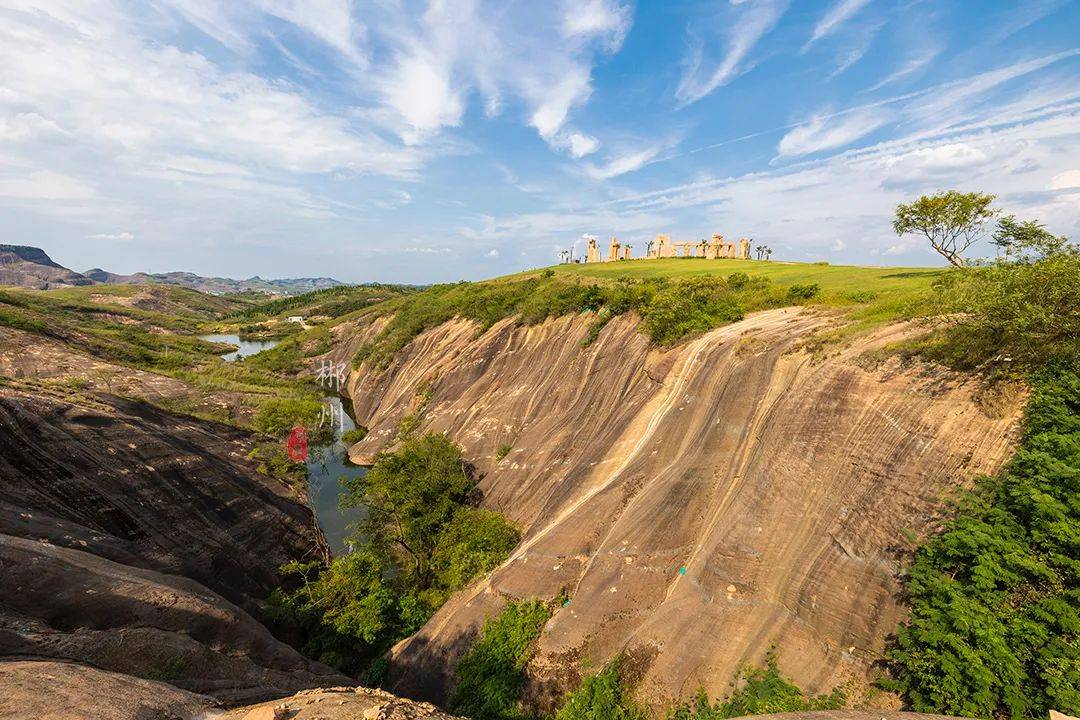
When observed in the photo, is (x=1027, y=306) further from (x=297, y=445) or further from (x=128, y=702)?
(x=297, y=445)

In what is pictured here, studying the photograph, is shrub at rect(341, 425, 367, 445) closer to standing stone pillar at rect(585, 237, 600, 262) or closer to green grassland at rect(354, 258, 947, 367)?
green grassland at rect(354, 258, 947, 367)

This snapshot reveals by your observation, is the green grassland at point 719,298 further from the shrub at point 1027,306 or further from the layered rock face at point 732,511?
the shrub at point 1027,306

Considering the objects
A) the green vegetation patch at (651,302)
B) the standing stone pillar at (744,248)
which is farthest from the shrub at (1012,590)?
the standing stone pillar at (744,248)

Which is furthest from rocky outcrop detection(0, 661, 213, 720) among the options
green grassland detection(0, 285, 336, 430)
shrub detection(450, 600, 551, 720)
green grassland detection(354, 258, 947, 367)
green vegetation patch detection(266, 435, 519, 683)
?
green grassland detection(0, 285, 336, 430)

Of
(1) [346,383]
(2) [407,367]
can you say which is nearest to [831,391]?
(2) [407,367]

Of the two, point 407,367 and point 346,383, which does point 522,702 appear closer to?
point 407,367

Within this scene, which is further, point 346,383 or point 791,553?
point 346,383
